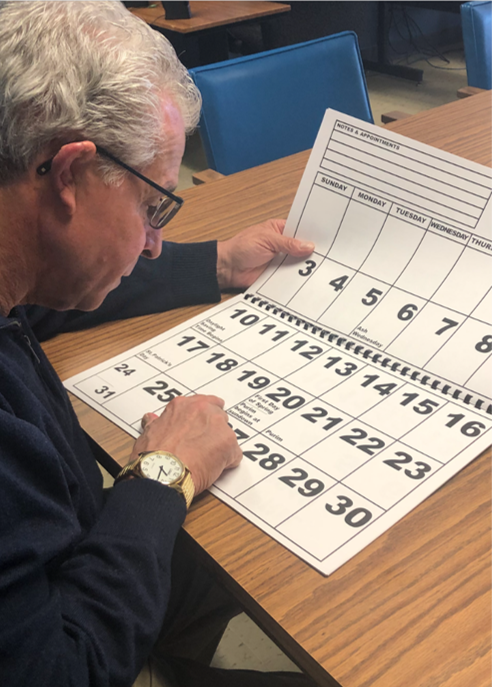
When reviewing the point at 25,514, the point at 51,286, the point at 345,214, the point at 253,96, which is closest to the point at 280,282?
the point at 345,214

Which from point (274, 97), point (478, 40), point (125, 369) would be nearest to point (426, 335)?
point (125, 369)

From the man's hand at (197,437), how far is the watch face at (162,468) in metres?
0.01

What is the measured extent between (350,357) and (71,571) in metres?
0.44

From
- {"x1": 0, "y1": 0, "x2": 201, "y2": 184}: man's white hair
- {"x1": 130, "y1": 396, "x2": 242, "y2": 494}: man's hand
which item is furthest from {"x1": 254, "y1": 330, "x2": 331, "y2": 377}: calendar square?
{"x1": 0, "y1": 0, "x2": 201, "y2": 184}: man's white hair

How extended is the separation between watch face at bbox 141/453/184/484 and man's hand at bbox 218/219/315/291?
0.41 meters

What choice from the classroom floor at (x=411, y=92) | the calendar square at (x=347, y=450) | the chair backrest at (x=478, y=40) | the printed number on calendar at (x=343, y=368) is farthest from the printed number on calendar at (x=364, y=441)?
the classroom floor at (x=411, y=92)

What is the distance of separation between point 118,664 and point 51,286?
38 cm

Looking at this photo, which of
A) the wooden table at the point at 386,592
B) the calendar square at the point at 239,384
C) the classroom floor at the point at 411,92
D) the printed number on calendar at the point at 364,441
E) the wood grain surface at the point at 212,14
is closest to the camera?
the wooden table at the point at 386,592

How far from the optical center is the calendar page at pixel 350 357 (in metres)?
0.69

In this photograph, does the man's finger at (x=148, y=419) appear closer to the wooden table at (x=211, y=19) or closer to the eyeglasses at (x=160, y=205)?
the eyeglasses at (x=160, y=205)

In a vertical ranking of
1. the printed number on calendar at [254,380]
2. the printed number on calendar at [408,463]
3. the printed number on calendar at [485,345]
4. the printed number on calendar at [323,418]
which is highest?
the printed number on calendar at [485,345]

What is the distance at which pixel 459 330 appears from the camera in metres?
0.85

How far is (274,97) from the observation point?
1713 millimetres

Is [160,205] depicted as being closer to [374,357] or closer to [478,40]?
[374,357]
